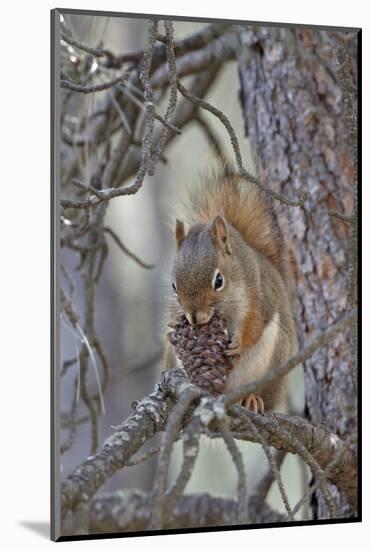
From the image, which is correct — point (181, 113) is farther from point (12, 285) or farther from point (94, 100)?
point (12, 285)

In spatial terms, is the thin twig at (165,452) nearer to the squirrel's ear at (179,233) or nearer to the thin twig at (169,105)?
the thin twig at (169,105)

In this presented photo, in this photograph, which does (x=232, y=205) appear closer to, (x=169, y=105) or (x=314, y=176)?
(x=314, y=176)

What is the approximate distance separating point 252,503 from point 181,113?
1260mm

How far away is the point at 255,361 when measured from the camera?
2.74 metres

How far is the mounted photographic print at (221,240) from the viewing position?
2.72m

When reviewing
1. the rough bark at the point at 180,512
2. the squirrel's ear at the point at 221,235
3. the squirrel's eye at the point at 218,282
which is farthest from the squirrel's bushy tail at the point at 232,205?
the rough bark at the point at 180,512

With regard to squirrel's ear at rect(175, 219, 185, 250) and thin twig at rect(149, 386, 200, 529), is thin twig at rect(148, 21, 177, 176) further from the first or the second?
thin twig at rect(149, 386, 200, 529)

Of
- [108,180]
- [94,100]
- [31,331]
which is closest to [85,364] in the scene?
[31,331]

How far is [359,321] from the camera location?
300cm

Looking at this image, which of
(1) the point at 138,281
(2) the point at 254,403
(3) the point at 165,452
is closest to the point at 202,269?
(2) the point at 254,403

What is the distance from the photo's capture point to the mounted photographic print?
2717 mm

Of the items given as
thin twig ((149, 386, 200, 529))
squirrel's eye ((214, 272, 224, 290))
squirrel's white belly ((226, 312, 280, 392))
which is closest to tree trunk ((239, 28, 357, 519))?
squirrel's white belly ((226, 312, 280, 392))

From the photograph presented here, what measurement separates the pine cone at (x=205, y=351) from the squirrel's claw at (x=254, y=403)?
0.23 m

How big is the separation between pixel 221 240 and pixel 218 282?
14cm
